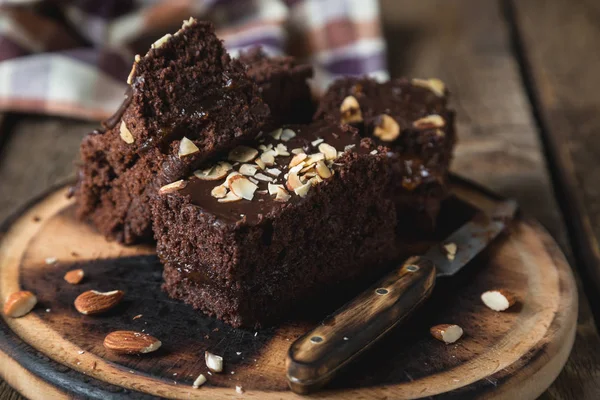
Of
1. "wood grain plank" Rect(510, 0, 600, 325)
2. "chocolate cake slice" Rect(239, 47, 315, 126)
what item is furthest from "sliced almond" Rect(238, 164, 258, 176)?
"wood grain plank" Rect(510, 0, 600, 325)

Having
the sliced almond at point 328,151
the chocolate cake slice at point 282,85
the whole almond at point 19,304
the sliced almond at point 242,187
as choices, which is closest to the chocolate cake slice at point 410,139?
the chocolate cake slice at point 282,85

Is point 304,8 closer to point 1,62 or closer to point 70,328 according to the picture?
point 1,62

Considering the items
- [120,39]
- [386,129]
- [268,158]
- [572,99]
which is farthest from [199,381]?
[572,99]

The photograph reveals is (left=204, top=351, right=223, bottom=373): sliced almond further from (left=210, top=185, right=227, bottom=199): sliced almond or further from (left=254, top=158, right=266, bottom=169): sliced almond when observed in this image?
(left=254, top=158, right=266, bottom=169): sliced almond

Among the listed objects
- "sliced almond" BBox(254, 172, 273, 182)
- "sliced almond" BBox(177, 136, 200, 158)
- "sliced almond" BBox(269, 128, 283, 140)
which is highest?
"sliced almond" BBox(177, 136, 200, 158)

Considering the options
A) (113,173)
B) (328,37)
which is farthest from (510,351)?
(328,37)
